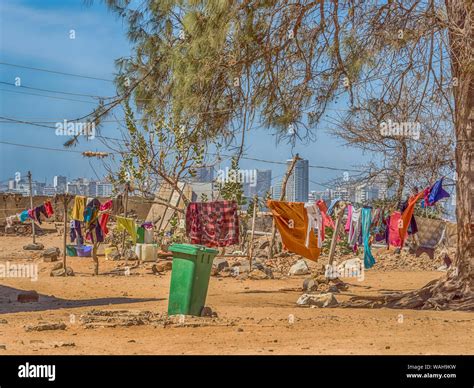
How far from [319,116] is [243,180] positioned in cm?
764

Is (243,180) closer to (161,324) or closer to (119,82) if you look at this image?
(119,82)

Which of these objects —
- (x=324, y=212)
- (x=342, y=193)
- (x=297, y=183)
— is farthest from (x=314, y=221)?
(x=297, y=183)

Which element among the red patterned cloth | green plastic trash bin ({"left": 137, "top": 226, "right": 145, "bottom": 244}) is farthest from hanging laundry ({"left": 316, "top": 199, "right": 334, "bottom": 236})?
green plastic trash bin ({"left": 137, "top": 226, "right": 145, "bottom": 244})

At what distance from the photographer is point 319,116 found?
15.0 meters

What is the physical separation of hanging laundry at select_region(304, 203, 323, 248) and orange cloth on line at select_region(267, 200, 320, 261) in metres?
0.06

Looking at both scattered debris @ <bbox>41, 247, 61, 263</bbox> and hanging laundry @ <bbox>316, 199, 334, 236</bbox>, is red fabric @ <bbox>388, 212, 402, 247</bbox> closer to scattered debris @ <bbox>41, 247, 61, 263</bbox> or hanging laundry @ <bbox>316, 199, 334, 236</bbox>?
hanging laundry @ <bbox>316, 199, 334, 236</bbox>

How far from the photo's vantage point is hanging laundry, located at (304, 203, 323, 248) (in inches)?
634

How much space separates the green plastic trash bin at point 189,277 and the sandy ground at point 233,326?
0.49 m

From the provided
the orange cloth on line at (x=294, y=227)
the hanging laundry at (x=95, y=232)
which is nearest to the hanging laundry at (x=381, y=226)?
the orange cloth on line at (x=294, y=227)

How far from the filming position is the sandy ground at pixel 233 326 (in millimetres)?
8234

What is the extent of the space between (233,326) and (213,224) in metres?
7.28

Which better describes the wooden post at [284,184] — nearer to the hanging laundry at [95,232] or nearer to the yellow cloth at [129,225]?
the yellow cloth at [129,225]
